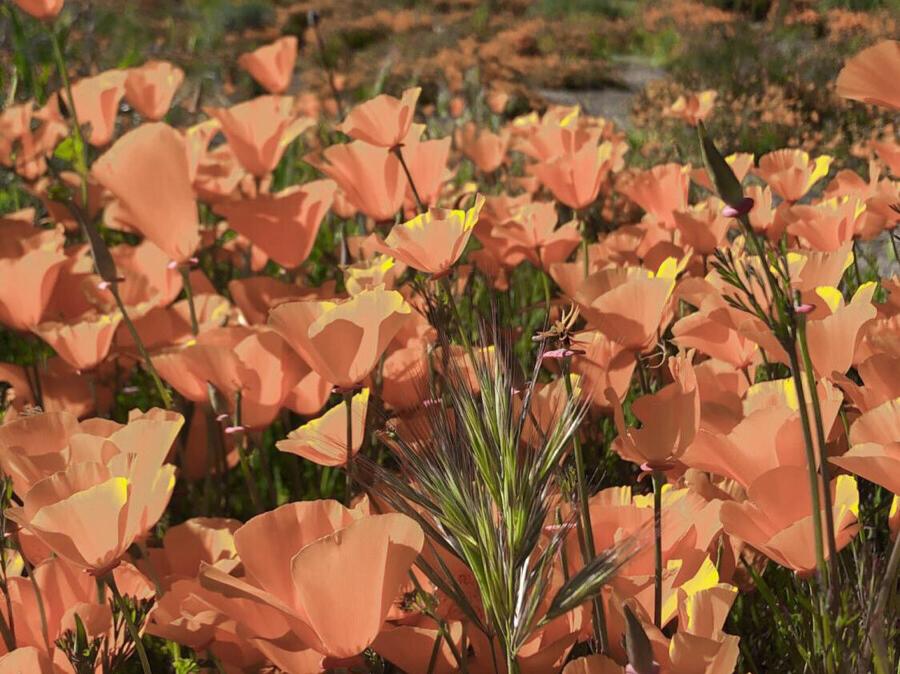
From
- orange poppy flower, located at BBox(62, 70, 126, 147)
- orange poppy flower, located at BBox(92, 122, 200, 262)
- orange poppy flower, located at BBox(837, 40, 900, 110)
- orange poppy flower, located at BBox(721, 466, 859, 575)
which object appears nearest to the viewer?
orange poppy flower, located at BBox(721, 466, 859, 575)

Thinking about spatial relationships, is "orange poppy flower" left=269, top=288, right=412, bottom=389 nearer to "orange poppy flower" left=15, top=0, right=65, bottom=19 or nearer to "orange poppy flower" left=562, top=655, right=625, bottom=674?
A: "orange poppy flower" left=562, top=655, right=625, bottom=674

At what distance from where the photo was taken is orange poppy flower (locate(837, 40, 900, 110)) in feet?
3.16

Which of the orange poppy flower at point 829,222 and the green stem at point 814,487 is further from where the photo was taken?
the orange poppy flower at point 829,222

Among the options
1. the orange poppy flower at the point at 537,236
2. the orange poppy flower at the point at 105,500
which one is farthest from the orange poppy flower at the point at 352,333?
the orange poppy flower at the point at 537,236

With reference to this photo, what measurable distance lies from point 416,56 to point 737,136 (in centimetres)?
583

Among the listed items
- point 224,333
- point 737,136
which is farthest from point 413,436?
point 737,136

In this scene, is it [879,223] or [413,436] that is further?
[879,223]

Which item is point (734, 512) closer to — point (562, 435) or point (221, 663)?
point (562, 435)

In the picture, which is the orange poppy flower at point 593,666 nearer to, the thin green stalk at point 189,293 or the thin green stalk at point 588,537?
the thin green stalk at point 588,537

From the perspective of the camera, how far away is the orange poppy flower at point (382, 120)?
1.35 meters

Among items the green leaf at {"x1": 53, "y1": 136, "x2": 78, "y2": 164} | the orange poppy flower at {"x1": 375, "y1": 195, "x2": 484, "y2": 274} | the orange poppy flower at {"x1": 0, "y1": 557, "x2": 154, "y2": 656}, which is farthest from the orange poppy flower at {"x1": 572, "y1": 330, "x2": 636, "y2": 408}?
the green leaf at {"x1": 53, "y1": 136, "x2": 78, "y2": 164}

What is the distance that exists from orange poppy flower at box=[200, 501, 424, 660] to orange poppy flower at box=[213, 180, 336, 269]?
789 millimetres

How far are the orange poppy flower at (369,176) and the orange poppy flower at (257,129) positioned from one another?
0.29m

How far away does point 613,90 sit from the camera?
9.86 m
